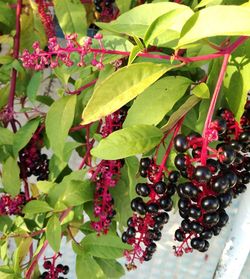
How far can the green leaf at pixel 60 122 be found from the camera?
86 centimetres

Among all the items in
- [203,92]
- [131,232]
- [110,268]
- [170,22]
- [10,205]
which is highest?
[170,22]

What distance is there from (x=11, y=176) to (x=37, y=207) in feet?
0.38

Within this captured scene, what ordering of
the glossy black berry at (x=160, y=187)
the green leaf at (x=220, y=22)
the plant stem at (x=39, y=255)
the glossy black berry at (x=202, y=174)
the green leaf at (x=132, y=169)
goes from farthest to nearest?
the plant stem at (x=39, y=255) < the green leaf at (x=132, y=169) < the glossy black berry at (x=160, y=187) < the glossy black berry at (x=202, y=174) < the green leaf at (x=220, y=22)

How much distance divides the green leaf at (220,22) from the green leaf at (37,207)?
0.52m

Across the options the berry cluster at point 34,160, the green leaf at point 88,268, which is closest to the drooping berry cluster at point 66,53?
the berry cluster at point 34,160

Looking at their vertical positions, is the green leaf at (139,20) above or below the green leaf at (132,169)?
above

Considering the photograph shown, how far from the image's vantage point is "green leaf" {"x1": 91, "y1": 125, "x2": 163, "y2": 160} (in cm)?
63

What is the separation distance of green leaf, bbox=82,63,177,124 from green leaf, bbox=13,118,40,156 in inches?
14.1

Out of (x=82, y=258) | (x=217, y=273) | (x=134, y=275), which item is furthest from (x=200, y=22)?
(x=134, y=275)

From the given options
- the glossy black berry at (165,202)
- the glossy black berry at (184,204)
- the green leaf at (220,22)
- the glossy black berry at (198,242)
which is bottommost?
the glossy black berry at (198,242)

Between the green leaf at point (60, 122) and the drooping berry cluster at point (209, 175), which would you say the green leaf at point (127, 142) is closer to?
the drooping berry cluster at point (209, 175)

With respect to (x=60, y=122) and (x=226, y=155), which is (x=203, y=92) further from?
(x=60, y=122)

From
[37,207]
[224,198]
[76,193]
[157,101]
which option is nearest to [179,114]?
[157,101]

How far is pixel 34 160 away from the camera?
3.29 ft
